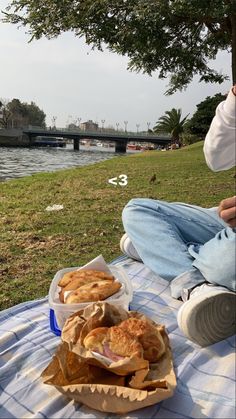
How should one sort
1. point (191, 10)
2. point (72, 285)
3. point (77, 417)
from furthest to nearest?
point (191, 10) → point (72, 285) → point (77, 417)

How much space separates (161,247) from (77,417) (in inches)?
45.4

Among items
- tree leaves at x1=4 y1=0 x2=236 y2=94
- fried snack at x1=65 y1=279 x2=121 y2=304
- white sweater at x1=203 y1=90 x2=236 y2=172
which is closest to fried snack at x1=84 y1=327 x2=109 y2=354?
fried snack at x1=65 y1=279 x2=121 y2=304

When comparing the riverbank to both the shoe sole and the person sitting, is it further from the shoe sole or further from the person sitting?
the shoe sole

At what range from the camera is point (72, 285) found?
2.16m

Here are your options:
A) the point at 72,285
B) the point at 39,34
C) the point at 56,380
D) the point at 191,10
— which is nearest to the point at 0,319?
the point at 72,285

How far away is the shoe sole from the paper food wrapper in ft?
0.45

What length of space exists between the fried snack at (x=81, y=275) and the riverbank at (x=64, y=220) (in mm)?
642

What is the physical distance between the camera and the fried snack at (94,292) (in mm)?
2023

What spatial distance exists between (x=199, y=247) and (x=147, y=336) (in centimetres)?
84

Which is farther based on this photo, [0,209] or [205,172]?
[205,172]

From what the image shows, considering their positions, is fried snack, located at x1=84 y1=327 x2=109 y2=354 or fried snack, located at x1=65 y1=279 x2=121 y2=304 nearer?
fried snack, located at x1=84 y1=327 x2=109 y2=354

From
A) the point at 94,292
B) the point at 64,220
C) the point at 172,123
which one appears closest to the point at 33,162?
the point at 64,220

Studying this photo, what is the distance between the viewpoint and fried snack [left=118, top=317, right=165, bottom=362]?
1675mm

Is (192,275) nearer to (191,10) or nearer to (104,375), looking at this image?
(104,375)
